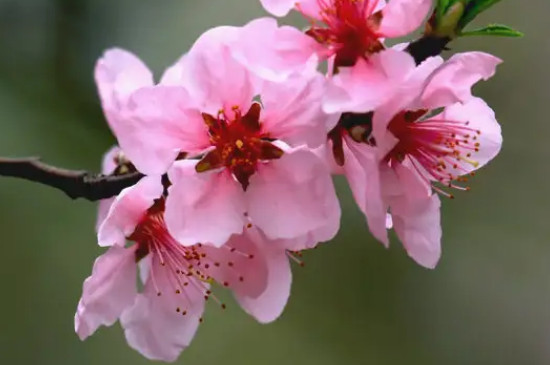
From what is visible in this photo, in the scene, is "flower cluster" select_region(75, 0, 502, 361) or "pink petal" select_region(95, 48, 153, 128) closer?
"flower cluster" select_region(75, 0, 502, 361)

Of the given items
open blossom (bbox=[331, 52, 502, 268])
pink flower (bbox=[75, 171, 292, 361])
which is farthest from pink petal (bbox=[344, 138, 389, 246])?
pink flower (bbox=[75, 171, 292, 361])

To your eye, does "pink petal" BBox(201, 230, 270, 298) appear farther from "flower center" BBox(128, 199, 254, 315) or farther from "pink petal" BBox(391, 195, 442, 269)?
"pink petal" BBox(391, 195, 442, 269)

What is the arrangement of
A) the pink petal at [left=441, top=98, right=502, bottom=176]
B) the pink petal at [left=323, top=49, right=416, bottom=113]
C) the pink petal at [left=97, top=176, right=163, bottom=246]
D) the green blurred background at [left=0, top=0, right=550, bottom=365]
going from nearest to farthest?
the pink petal at [left=323, top=49, right=416, bottom=113]
the pink petal at [left=97, top=176, right=163, bottom=246]
the pink petal at [left=441, top=98, right=502, bottom=176]
the green blurred background at [left=0, top=0, right=550, bottom=365]

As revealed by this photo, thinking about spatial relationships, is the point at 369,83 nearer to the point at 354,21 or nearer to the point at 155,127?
the point at 354,21

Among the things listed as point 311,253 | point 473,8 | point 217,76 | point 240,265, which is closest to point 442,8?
point 473,8

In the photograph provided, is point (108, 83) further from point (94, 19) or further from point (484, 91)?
point (484, 91)

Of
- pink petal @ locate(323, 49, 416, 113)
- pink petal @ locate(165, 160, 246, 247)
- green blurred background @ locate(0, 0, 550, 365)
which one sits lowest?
green blurred background @ locate(0, 0, 550, 365)
